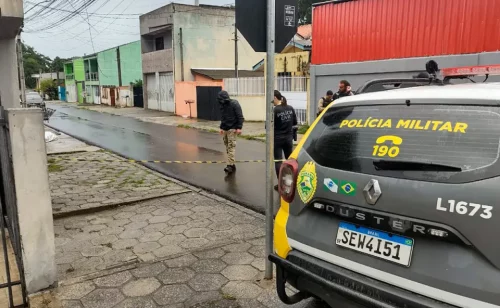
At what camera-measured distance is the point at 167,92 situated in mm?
28656

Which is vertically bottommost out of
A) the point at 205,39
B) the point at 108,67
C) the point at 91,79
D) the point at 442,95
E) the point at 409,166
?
the point at 409,166

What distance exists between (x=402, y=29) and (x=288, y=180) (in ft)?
34.5

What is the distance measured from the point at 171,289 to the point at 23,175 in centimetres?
148

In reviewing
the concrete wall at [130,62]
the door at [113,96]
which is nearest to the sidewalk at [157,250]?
the concrete wall at [130,62]

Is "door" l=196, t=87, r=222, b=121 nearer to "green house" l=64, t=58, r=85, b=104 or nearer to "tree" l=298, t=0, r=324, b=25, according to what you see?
"tree" l=298, t=0, r=324, b=25

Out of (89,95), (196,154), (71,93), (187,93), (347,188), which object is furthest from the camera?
(71,93)

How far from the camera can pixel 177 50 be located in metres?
26.2

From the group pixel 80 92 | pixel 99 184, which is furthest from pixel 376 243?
pixel 80 92

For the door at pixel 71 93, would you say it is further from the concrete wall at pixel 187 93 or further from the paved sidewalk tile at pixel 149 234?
the paved sidewalk tile at pixel 149 234

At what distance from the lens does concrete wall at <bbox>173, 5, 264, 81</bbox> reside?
26.1 m

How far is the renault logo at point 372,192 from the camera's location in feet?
6.74

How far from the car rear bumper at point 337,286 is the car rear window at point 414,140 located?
0.57m

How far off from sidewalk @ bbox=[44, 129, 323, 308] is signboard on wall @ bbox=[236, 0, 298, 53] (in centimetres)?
202

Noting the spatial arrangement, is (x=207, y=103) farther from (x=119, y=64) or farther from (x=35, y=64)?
(x=35, y=64)
